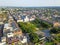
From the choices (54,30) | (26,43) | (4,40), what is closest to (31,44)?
(26,43)

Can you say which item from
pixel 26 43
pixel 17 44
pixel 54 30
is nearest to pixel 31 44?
pixel 26 43

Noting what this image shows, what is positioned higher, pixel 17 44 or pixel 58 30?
pixel 17 44

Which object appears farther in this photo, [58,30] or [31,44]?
[58,30]

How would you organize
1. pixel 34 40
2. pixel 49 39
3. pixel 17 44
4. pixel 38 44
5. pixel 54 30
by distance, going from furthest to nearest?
pixel 54 30
pixel 49 39
pixel 34 40
pixel 38 44
pixel 17 44

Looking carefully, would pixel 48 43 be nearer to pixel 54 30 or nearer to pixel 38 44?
pixel 38 44

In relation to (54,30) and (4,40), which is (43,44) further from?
(54,30)

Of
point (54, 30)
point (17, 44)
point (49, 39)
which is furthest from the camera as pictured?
point (54, 30)

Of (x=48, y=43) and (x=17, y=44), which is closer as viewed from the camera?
(x=17, y=44)

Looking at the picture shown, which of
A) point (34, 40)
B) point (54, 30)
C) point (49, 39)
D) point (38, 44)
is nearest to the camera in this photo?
point (38, 44)

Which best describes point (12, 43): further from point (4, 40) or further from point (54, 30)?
point (54, 30)
